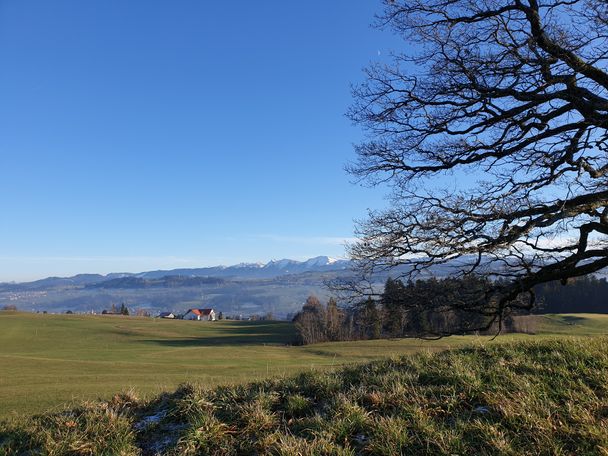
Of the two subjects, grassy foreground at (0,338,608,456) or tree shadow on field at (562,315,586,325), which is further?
tree shadow on field at (562,315,586,325)

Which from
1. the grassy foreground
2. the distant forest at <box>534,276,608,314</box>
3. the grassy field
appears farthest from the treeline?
the distant forest at <box>534,276,608,314</box>

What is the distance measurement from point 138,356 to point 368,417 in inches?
2031

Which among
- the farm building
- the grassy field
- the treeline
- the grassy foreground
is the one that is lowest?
the farm building

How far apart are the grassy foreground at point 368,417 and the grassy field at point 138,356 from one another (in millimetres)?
1298

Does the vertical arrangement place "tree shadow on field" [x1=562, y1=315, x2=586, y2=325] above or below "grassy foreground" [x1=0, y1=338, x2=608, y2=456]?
below

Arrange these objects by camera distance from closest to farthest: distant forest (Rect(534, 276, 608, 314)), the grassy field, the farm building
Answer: the grassy field, distant forest (Rect(534, 276, 608, 314)), the farm building

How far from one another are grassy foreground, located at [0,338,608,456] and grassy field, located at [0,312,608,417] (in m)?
1.30

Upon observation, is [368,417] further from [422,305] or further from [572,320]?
[572,320]

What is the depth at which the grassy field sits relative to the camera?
21.3 metres

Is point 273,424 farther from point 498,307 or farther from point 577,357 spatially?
point 498,307

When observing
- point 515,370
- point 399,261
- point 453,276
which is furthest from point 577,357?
point 399,261

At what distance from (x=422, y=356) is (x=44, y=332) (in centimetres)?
9080

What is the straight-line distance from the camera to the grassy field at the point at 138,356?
21.3m

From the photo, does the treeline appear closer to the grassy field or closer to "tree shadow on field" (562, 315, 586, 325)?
the grassy field
